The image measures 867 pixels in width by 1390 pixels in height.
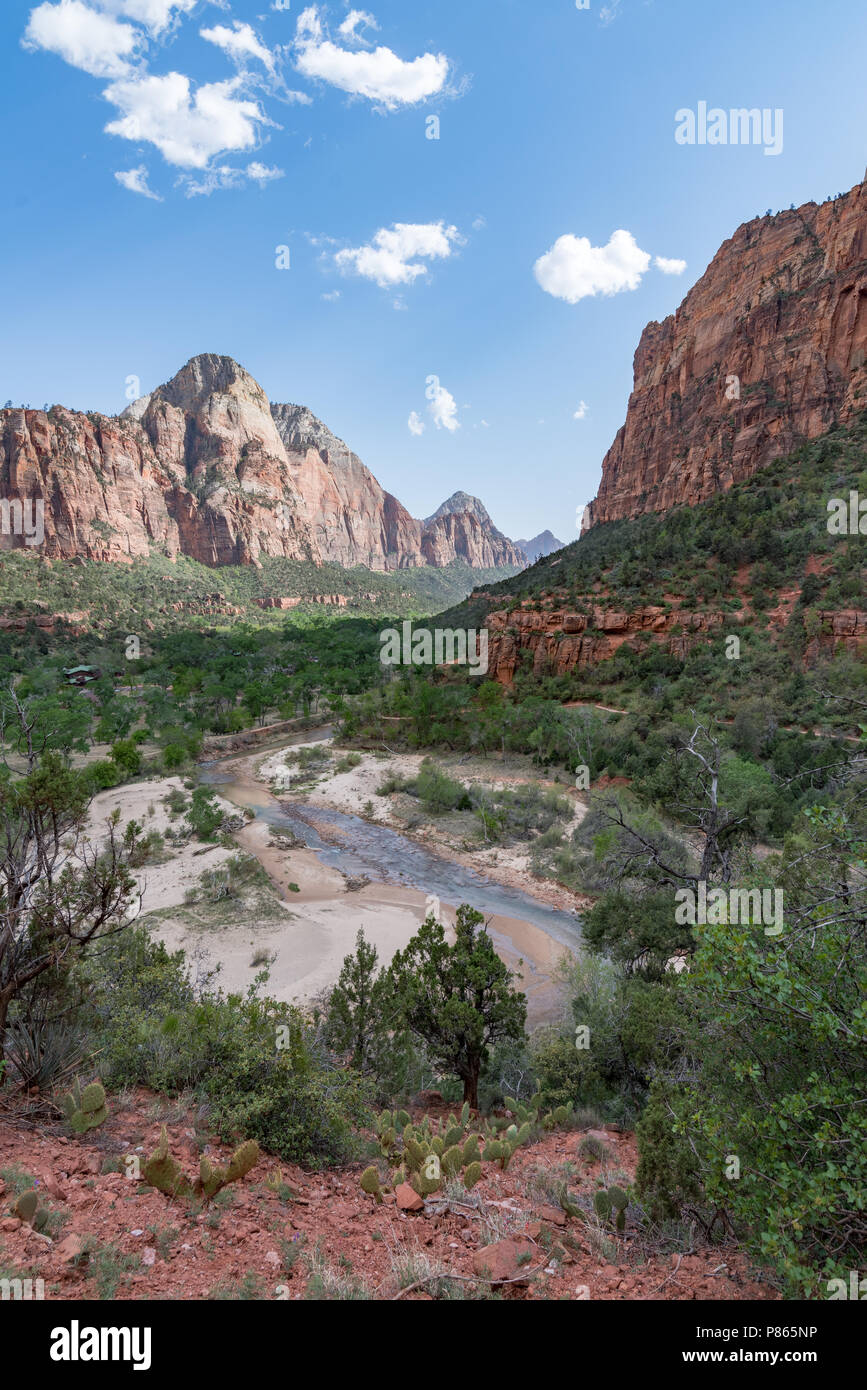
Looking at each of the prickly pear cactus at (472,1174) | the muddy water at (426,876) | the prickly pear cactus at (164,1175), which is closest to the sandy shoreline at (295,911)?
the muddy water at (426,876)

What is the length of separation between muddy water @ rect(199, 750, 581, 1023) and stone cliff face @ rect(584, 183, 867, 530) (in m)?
46.4

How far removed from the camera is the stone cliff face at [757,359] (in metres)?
46.8

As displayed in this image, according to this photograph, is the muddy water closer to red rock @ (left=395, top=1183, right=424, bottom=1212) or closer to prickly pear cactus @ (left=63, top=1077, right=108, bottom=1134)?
red rock @ (left=395, top=1183, right=424, bottom=1212)

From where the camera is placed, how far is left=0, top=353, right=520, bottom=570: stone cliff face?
308ft

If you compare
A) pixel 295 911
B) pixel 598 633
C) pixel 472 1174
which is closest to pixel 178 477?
pixel 598 633

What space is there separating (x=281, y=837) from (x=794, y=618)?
28.9 metres

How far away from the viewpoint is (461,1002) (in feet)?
28.4

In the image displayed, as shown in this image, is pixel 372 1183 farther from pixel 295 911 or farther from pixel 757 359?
pixel 757 359

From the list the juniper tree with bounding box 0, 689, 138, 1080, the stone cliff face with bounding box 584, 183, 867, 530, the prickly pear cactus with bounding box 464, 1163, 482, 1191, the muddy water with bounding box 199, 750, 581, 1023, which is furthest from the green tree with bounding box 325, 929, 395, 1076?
the stone cliff face with bounding box 584, 183, 867, 530

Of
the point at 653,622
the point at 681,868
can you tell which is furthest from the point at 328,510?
the point at 681,868

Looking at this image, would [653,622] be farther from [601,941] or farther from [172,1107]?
[172,1107]

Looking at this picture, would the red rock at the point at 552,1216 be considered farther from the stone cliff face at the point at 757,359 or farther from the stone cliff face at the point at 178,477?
the stone cliff face at the point at 178,477
